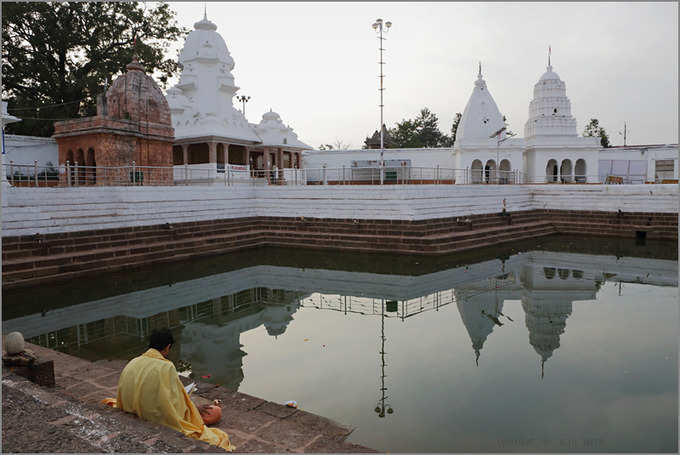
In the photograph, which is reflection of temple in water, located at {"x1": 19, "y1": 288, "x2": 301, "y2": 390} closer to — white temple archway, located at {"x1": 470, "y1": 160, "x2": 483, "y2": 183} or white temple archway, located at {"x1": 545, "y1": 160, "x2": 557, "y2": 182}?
white temple archway, located at {"x1": 470, "y1": 160, "x2": 483, "y2": 183}

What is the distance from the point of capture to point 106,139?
17016mm

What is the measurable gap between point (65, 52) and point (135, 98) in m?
9.08

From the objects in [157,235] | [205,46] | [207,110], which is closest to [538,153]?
[207,110]

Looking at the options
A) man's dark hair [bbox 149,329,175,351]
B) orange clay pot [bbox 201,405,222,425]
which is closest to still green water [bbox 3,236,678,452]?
orange clay pot [bbox 201,405,222,425]

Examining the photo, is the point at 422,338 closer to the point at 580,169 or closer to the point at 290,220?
the point at 290,220

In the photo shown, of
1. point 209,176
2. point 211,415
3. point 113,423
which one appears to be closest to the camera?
point 113,423

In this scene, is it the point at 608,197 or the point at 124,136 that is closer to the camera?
the point at 124,136

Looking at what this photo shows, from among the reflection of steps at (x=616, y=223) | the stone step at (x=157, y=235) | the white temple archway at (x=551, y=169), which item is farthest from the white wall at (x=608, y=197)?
the white temple archway at (x=551, y=169)

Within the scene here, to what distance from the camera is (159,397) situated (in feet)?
10.8

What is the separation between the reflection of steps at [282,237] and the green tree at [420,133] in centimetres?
2779

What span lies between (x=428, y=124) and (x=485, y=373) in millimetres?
43060

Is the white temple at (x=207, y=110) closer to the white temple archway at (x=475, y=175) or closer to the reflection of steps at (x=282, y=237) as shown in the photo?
the reflection of steps at (x=282, y=237)

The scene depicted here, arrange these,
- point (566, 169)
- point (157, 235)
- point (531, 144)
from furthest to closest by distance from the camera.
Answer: point (566, 169)
point (531, 144)
point (157, 235)

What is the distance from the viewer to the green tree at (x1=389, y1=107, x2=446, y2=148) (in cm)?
4522
